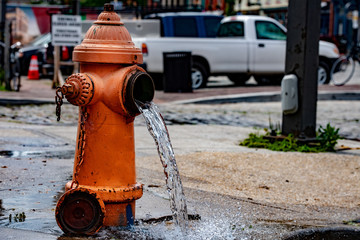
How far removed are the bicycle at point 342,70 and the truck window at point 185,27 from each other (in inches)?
160

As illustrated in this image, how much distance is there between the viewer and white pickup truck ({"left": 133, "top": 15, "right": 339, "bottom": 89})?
Answer: 17547 millimetres

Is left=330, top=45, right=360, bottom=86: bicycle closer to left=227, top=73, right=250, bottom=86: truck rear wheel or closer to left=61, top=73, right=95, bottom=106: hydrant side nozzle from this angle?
left=227, top=73, right=250, bottom=86: truck rear wheel

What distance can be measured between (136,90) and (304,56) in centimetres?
397

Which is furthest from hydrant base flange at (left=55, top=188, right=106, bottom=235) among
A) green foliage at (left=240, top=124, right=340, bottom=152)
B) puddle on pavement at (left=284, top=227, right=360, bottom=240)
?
green foliage at (left=240, top=124, right=340, bottom=152)

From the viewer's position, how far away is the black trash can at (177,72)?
53.5ft

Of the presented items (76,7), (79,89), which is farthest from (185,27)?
(79,89)

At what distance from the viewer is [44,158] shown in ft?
21.6

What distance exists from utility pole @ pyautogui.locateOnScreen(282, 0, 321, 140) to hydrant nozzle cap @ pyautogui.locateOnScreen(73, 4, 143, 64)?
3868mm

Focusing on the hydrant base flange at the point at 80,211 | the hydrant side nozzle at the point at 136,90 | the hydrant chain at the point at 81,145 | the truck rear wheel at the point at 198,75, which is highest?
the hydrant side nozzle at the point at 136,90

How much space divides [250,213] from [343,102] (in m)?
10.4

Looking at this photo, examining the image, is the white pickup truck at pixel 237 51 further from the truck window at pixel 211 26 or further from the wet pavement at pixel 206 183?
the wet pavement at pixel 206 183

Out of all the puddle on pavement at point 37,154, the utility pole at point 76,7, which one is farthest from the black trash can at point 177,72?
the puddle on pavement at point 37,154

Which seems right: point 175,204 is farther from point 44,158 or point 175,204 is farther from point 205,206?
point 44,158

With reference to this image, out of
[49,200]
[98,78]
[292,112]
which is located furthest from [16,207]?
[292,112]
